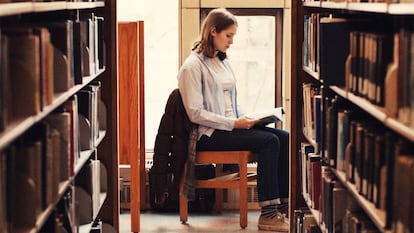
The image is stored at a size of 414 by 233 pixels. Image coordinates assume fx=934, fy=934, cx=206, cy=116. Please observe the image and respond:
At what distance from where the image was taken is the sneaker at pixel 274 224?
569cm

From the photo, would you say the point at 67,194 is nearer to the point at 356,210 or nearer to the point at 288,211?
the point at 356,210

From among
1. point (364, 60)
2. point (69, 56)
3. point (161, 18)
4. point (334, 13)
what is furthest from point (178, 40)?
point (364, 60)

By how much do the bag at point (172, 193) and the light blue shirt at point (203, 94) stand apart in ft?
1.15

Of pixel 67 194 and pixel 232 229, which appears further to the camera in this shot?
pixel 232 229

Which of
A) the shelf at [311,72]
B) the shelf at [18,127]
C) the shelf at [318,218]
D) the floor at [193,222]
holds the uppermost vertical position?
the shelf at [311,72]

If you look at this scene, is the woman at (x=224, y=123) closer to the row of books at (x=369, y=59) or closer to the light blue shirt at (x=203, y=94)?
the light blue shirt at (x=203, y=94)

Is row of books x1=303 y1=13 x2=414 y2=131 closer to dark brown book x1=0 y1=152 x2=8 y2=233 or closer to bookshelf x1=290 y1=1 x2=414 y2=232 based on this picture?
bookshelf x1=290 y1=1 x2=414 y2=232

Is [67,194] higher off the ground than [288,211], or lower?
higher

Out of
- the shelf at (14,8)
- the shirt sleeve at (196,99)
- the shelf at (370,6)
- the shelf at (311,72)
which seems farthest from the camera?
the shirt sleeve at (196,99)

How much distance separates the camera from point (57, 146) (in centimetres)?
336

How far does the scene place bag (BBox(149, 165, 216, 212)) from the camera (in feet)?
18.8

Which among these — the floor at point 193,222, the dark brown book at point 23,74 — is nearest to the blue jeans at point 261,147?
the floor at point 193,222

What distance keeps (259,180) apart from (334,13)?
1.48 m

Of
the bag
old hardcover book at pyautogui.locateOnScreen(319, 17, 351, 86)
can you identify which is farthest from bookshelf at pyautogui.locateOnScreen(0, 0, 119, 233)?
old hardcover book at pyautogui.locateOnScreen(319, 17, 351, 86)
